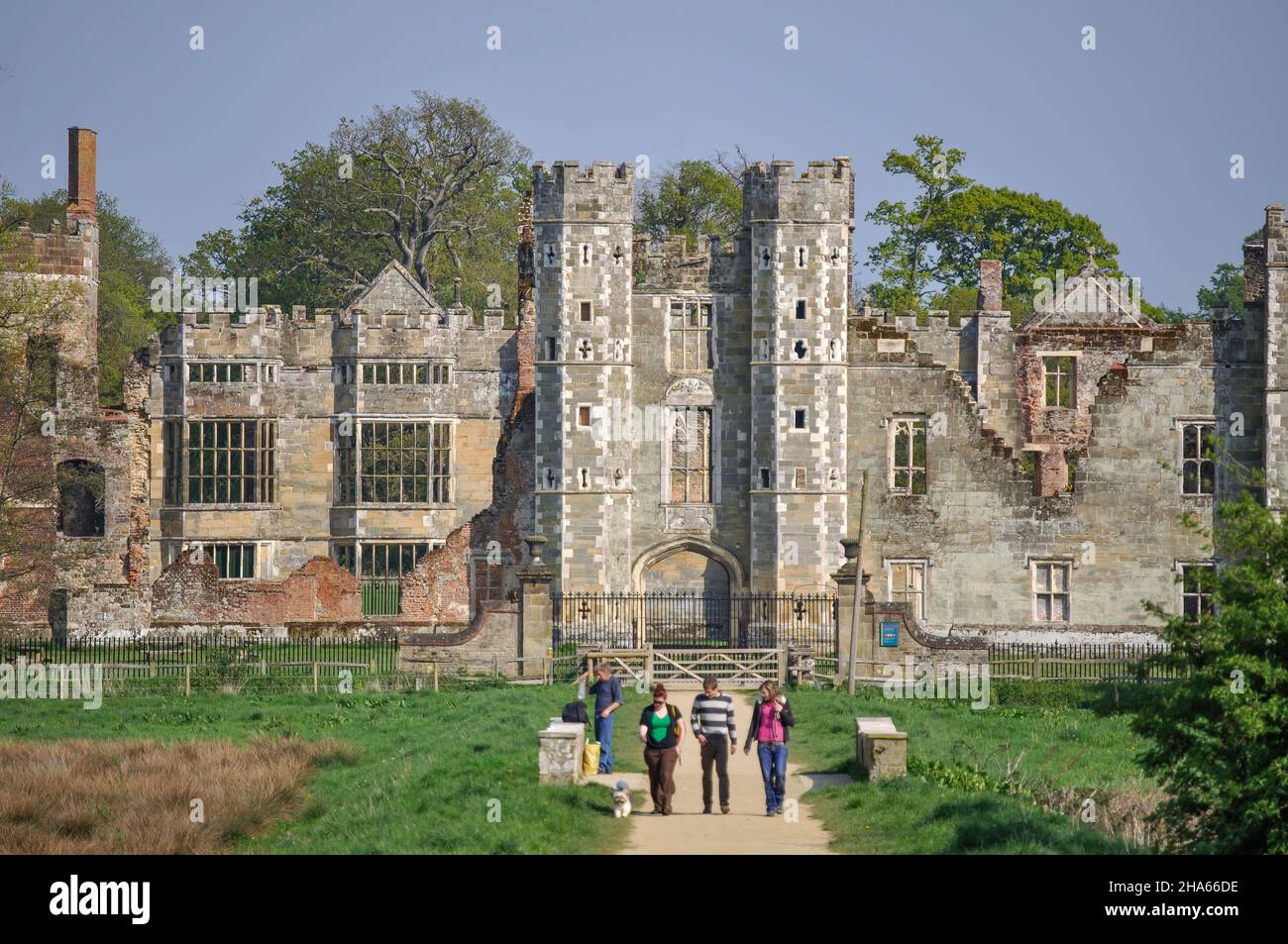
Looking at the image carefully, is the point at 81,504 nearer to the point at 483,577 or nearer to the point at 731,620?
the point at 483,577

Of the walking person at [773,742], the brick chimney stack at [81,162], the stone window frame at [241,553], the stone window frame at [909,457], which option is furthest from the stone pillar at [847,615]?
the brick chimney stack at [81,162]

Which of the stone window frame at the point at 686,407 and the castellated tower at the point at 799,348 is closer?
the castellated tower at the point at 799,348

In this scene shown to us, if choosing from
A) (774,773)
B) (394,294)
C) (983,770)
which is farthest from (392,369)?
(774,773)

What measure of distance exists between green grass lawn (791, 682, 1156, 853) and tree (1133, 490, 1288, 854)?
1.02 metres

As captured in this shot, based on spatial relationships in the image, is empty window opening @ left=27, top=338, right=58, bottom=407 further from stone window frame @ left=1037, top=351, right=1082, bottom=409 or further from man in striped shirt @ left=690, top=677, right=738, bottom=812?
man in striped shirt @ left=690, top=677, right=738, bottom=812

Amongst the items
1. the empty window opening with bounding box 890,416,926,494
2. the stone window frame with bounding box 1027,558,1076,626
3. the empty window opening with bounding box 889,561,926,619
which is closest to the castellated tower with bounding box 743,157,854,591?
the empty window opening with bounding box 890,416,926,494

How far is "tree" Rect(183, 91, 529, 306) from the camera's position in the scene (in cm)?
7738

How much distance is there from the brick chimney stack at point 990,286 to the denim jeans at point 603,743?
108 ft

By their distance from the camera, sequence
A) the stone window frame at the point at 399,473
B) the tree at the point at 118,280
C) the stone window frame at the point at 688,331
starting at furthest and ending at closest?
the tree at the point at 118,280 → the stone window frame at the point at 399,473 → the stone window frame at the point at 688,331

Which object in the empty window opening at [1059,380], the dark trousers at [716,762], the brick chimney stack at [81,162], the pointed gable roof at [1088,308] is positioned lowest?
the dark trousers at [716,762]

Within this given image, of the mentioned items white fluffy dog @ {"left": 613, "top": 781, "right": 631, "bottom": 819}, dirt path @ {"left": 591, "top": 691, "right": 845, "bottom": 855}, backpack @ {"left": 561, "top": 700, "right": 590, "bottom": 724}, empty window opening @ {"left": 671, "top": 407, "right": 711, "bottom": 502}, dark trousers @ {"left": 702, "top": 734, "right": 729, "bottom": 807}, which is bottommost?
dirt path @ {"left": 591, "top": 691, "right": 845, "bottom": 855}

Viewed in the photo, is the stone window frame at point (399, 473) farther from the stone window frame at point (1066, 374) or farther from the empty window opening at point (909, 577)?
the stone window frame at point (1066, 374)

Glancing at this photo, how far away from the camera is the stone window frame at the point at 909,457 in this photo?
49.3 m
